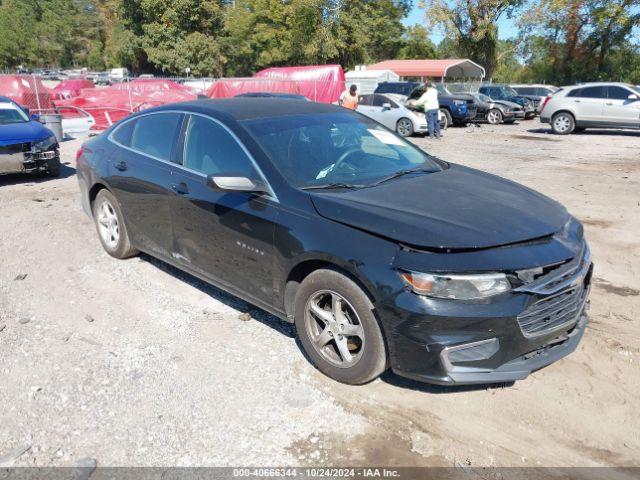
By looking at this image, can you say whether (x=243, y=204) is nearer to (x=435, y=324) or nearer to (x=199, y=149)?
(x=199, y=149)

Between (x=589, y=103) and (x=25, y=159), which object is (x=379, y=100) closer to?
(x=589, y=103)

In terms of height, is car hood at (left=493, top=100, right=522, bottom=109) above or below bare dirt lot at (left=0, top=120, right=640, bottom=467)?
below

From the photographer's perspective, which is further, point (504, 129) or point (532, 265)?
point (504, 129)

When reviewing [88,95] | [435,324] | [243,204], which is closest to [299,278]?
[243,204]

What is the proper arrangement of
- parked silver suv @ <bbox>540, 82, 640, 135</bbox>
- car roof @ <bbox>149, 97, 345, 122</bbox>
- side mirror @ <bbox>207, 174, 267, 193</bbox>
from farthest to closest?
parked silver suv @ <bbox>540, 82, 640, 135</bbox>, car roof @ <bbox>149, 97, 345, 122</bbox>, side mirror @ <bbox>207, 174, 267, 193</bbox>

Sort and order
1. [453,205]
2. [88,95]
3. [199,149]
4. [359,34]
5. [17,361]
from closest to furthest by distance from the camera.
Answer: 1. [453,205]
2. [17,361]
3. [199,149]
4. [88,95]
5. [359,34]

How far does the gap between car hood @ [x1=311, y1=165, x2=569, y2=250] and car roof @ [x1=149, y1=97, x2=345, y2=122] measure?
3.49 feet

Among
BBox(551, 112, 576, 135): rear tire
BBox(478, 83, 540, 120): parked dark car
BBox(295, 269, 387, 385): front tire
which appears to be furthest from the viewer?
BBox(478, 83, 540, 120): parked dark car

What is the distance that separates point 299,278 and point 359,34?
148 ft

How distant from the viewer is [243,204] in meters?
3.71

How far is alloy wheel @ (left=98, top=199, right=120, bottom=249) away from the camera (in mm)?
5398

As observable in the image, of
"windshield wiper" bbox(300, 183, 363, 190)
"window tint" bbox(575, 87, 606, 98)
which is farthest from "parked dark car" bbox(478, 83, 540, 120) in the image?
"windshield wiper" bbox(300, 183, 363, 190)

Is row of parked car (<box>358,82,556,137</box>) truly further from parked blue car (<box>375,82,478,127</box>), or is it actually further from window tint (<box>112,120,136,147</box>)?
window tint (<box>112,120,136,147</box>)

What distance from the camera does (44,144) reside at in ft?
31.2
